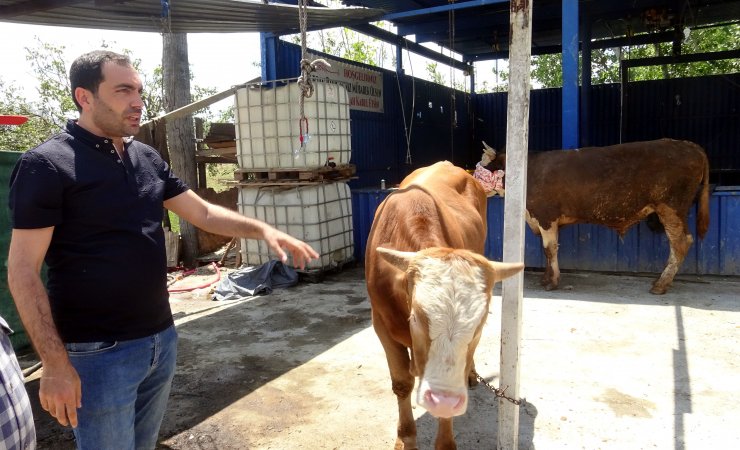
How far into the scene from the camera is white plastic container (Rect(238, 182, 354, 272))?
7.40 m

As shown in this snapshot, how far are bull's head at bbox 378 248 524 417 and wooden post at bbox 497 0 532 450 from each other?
0.98 ft

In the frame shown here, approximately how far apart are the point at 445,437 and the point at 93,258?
82.1 inches

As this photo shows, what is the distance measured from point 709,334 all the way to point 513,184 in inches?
134

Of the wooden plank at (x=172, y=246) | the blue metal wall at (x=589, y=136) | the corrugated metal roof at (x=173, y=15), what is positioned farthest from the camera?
the wooden plank at (x=172, y=246)

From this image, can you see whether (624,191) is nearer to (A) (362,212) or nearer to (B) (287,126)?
(A) (362,212)

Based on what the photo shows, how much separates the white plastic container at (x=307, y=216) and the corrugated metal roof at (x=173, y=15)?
234 cm

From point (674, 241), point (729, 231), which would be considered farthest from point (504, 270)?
point (729, 231)

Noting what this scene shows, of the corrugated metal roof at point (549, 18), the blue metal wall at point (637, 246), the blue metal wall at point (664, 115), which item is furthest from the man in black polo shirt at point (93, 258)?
the blue metal wall at point (664, 115)

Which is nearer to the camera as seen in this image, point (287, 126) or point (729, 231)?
point (729, 231)

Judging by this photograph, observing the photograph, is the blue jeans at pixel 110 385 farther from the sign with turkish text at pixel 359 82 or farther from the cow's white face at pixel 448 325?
the sign with turkish text at pixel 359 82

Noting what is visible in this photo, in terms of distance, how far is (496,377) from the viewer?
4.11m

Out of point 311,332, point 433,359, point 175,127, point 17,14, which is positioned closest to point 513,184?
point 433,359

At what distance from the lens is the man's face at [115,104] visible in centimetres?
200

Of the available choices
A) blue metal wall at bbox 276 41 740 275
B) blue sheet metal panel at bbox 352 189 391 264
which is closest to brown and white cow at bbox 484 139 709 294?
blue metal wall at bbox 276 41 740 275
